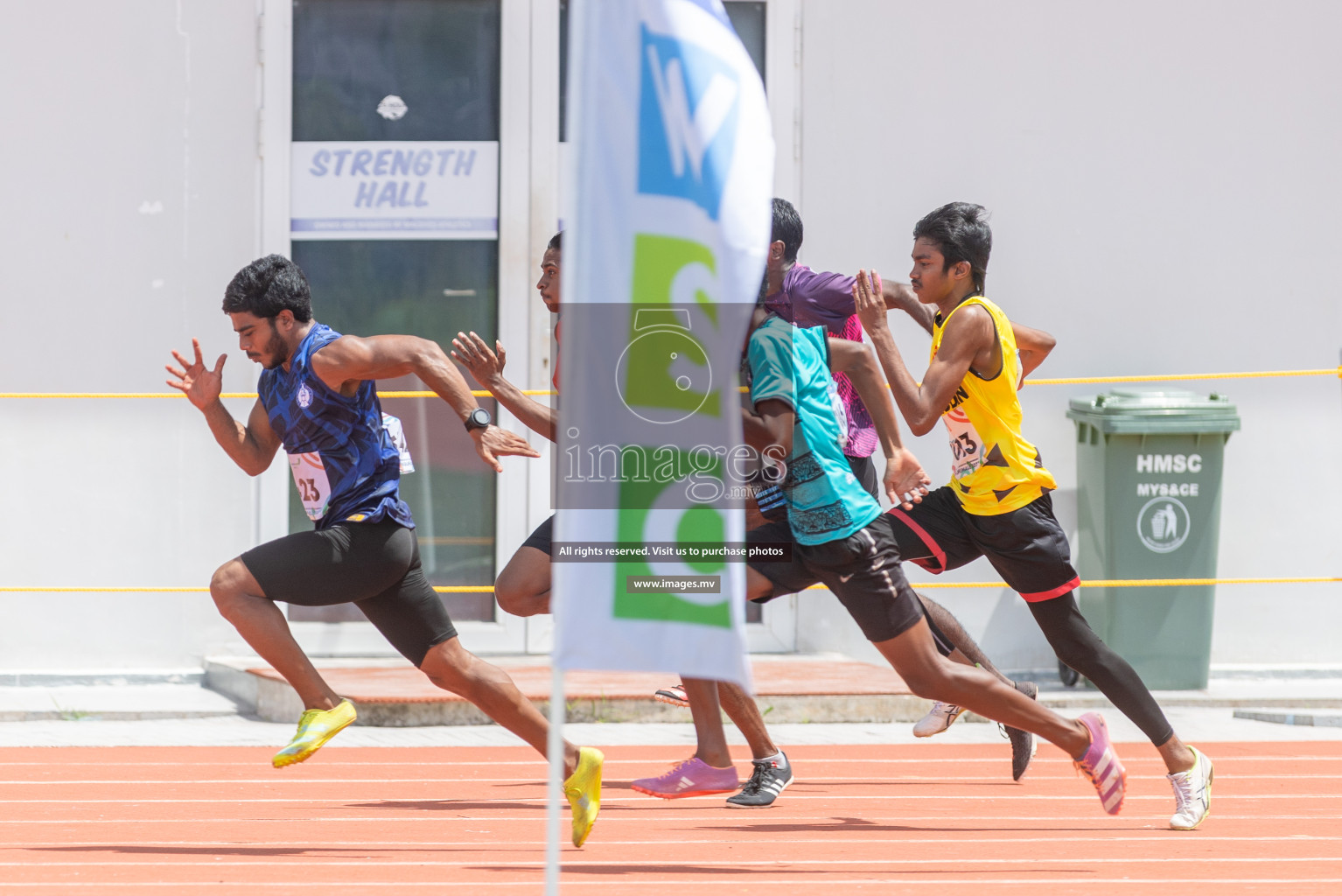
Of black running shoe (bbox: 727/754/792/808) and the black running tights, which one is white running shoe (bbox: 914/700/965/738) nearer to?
black running shoe (bbox: 727/754/792/808)

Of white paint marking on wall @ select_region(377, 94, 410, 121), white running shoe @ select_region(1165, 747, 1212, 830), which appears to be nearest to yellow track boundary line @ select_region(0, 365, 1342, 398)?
white paint marking on wall @ select_region(377, 94, 410, 121)

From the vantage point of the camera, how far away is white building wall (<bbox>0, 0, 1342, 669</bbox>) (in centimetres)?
905

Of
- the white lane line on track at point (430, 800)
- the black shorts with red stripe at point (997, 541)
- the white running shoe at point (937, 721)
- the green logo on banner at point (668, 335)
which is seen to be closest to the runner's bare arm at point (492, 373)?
the green logo on banner at point (668, 335)

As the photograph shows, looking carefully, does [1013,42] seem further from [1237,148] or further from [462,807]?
[462,807]

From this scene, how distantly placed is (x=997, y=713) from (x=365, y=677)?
4414 millimetres

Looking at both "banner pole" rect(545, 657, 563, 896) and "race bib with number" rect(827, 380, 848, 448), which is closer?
"banner pole" rect(545, 657, 563, 896)

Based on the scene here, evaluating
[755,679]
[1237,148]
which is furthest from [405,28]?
[1237,148]

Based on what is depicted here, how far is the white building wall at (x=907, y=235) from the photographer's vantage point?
905cm

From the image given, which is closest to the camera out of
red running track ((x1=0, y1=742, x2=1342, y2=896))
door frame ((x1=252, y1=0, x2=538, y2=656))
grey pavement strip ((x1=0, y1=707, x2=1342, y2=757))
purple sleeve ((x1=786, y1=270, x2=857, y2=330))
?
red running track ((x1=0, y1=742, x2=1342, y2=896))

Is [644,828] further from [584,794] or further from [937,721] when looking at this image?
[937,721]

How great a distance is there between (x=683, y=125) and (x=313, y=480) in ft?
7.27

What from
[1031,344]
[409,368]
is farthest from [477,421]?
[1031,344]

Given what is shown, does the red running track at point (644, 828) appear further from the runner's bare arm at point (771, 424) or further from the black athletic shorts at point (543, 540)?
the runner's bare arm at point (771, 424)

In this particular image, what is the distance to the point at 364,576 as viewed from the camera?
17.3 ft
